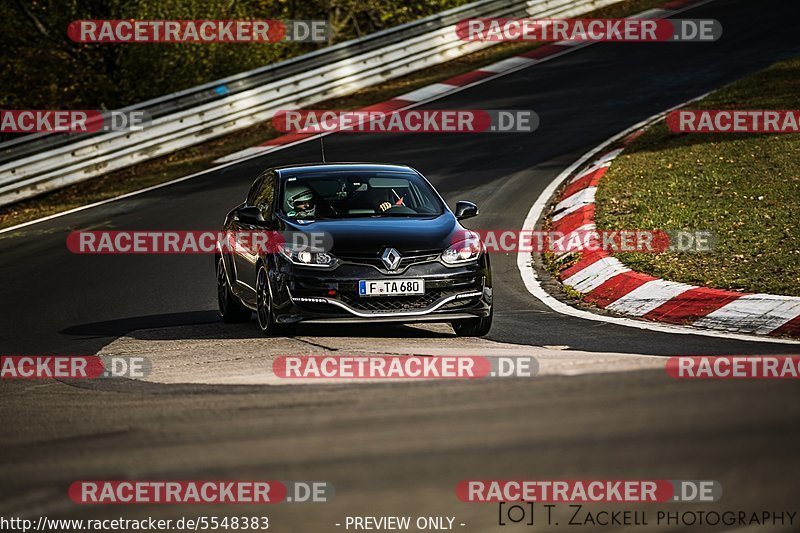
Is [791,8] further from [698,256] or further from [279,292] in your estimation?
[279,292]

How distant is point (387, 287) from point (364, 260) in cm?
29

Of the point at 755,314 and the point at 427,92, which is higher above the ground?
the point at 427,92

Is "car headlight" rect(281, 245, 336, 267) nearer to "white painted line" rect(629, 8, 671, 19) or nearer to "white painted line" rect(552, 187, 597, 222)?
"white painted line" rect(552, 187, 597, 222)

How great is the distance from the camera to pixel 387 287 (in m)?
9.63

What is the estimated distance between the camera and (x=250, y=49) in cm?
3022

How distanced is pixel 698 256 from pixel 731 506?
7.84 m

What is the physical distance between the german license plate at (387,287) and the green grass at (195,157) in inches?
431

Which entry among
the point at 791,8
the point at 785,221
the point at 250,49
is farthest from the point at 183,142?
the point at 791,8

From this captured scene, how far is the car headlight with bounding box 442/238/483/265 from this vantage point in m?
9.94
